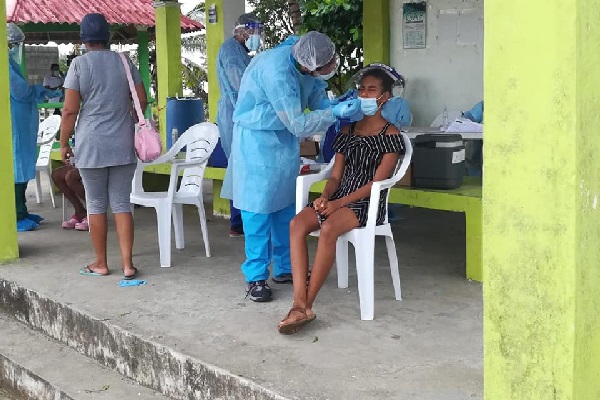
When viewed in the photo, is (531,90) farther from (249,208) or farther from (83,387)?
(83,387)

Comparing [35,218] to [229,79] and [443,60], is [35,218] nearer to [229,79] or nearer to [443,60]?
[229,79]

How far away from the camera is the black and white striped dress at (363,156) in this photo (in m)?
4.53

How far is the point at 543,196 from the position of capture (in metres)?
2.39

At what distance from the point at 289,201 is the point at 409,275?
1.01 meters

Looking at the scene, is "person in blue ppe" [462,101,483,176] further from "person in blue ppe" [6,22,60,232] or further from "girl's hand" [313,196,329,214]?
"person in blue ppe" [6,22,60,232]

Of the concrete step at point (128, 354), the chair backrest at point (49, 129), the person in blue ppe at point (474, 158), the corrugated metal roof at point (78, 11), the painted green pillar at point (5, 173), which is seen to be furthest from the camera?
the corrugated metal roof at point (78, 11)

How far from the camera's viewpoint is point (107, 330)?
432cm

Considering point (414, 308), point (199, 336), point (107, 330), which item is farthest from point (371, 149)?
point (107, 330)

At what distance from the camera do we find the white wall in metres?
7.99

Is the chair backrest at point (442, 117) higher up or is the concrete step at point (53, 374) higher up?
the chair backrest at point (442, 117)

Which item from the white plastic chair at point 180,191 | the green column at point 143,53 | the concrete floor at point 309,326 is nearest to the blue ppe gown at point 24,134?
the concrete floor at point 309,326

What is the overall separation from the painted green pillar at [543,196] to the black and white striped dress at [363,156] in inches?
77.2

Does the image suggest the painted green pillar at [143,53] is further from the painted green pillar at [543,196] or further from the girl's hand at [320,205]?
the painted green pillar at [543,196]

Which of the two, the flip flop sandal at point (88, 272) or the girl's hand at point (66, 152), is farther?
the flip flop sandal at point (88, 272)
